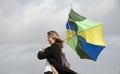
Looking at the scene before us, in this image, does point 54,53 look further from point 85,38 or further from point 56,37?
point 85,38

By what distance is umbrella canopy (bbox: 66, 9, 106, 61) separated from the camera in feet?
43.1

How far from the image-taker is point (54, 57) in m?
11.8

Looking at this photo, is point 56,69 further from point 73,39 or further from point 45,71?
point 73,39

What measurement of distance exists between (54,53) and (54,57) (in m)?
0.12

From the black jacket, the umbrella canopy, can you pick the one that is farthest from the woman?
the umbrella canopy

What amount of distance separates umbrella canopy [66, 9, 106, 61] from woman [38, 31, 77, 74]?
→ 1218mm

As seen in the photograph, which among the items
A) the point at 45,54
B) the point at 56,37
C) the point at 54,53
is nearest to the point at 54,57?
the point at 54,53

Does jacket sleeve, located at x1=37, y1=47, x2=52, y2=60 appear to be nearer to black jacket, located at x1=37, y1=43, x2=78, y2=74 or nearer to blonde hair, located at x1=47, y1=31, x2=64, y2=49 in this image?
black jacket, located at x1=37, y1=43, x2=78, y2=74

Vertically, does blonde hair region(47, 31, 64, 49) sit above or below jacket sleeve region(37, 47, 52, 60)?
above

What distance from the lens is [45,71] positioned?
11672mm

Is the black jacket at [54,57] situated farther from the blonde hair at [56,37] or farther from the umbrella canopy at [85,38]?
the umbrella canopy at [85,38]

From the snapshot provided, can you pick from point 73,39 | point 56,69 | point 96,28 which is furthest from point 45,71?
point 96,28

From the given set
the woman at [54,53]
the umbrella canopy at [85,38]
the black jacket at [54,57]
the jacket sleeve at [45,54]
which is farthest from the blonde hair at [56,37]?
the umbrella canopy at [85,38]

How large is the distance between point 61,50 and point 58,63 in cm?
40
